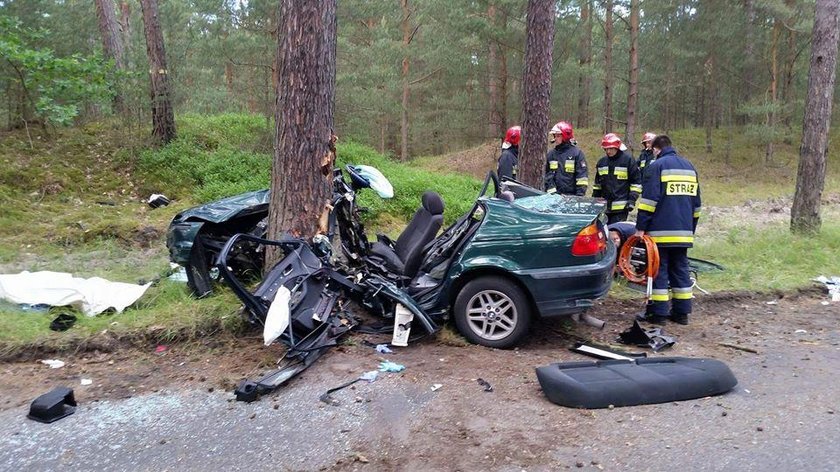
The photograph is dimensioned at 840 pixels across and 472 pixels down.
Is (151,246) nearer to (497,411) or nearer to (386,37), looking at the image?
(497,411)

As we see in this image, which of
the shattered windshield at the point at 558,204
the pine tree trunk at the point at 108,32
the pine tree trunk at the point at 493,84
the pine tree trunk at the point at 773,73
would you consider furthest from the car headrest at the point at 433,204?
the pine tree trunk at the point at 773,73

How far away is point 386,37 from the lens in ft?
70.1

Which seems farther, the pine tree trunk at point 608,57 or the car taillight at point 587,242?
the pine tree trunk at point 608,57

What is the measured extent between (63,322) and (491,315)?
3732 mm

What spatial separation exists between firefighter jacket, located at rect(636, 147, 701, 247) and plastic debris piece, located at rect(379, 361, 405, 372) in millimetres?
3018

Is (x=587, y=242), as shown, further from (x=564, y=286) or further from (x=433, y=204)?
(x=433, y=204)

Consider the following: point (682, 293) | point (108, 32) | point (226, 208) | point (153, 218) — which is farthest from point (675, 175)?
point (108, 32)

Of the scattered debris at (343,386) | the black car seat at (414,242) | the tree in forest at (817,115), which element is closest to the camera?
the scattered debris at (343,386)

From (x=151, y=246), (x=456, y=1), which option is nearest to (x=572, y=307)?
(x=151, y=246)

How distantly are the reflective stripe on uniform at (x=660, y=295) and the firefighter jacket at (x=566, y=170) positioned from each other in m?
2.87

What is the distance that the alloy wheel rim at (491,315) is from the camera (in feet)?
15.9

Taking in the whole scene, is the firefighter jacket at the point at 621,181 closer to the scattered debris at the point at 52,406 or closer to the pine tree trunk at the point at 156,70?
the scattered debris at the point at 52,406

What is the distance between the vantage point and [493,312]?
15.9 ft

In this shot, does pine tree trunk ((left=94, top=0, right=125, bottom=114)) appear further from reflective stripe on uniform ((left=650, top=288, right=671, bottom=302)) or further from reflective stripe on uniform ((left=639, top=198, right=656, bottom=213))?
reflective stripe on uniform ((left=650, top=288, right=671, bottom=302))
